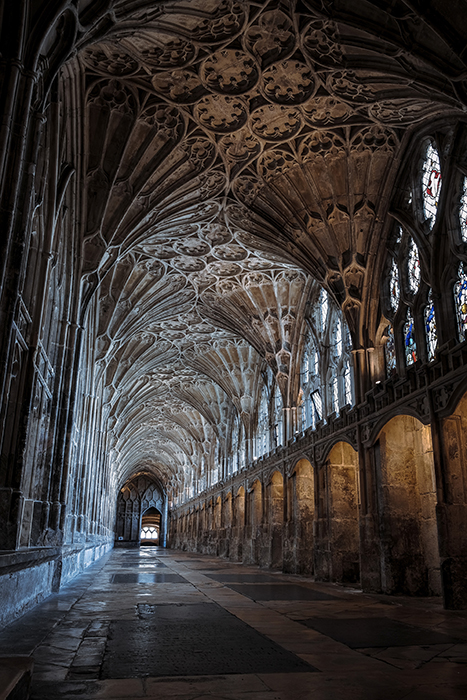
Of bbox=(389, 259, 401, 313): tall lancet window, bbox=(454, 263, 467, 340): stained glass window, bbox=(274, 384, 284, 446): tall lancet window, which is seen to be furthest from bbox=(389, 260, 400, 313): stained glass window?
bbox=(274, 384, 284, 446): tall lancet window

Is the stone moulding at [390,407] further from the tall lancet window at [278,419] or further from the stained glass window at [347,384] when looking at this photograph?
the tall lancet window at [278,419]

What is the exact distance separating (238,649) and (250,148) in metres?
11.7

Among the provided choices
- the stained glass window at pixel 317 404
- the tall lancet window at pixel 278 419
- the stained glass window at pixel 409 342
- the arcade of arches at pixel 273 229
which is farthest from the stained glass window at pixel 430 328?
the tall lancet window at pixel 278 419

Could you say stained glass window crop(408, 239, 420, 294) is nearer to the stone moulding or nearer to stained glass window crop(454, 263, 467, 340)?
stained glass window crop(454, 263, 467, 340)

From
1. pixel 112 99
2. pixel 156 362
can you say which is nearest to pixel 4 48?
pixel 112 99

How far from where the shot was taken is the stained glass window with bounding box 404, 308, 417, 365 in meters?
12.7

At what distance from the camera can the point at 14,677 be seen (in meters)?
2.84

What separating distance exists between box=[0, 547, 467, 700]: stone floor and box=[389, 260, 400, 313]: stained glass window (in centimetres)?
743

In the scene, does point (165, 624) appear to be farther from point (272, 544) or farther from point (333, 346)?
point (272, 544)

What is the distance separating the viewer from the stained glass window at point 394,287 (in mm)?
14047

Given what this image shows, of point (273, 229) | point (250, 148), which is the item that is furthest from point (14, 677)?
point (273, 229)

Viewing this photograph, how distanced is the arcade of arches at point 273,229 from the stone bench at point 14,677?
2.86 metres

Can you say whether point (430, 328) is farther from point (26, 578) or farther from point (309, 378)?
point (26, 578)

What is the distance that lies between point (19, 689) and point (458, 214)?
1107 centimetres
